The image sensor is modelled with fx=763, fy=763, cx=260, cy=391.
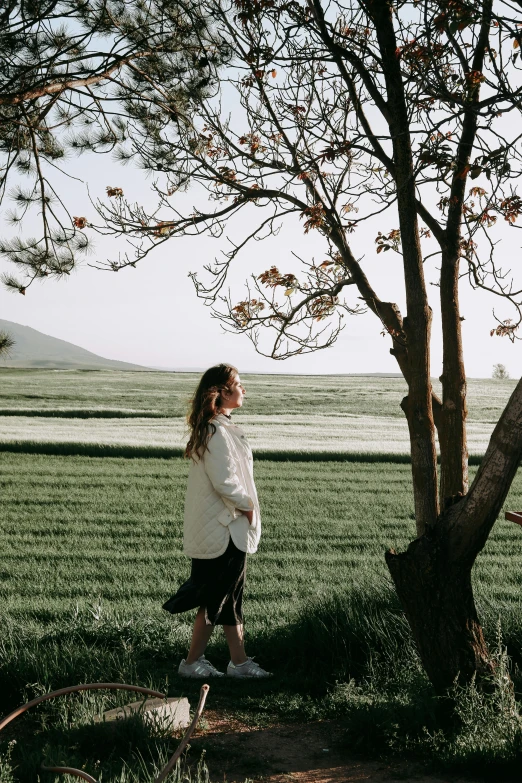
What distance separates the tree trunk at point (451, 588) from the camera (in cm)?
416

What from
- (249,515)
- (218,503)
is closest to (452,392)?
(249,515)

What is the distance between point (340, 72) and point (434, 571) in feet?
12.6

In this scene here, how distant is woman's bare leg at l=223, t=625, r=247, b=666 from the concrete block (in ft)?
2.56

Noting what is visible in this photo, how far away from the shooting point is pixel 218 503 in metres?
4.72

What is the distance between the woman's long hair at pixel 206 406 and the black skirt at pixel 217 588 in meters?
0.64

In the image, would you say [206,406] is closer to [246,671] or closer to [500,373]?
[246,671]

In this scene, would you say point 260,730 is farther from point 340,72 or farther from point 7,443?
point 7,443

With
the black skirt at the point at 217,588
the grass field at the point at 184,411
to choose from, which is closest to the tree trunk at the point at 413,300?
the black skirt at the point at 217,588

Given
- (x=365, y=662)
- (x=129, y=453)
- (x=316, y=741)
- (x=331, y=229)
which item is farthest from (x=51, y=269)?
(x=129, y=453)

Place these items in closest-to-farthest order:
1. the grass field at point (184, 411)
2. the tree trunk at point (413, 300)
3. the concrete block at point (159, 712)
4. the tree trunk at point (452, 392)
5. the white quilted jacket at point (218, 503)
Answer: the concrete block at point (159, 712) → the white quilted jacket at point (218, 503) → the tree trunk at point (413, 300) → the tree trunk at point (452, 392) → the grass field at point (184, 411)

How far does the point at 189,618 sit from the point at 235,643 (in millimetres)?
1736

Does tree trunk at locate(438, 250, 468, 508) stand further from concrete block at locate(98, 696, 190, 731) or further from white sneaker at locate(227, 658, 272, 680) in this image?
concrete block at locate(98, 696, 190, 731)

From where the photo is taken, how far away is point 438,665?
4227 mm

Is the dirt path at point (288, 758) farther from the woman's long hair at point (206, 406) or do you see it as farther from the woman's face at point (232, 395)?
the woman's face at point (232, 395)
